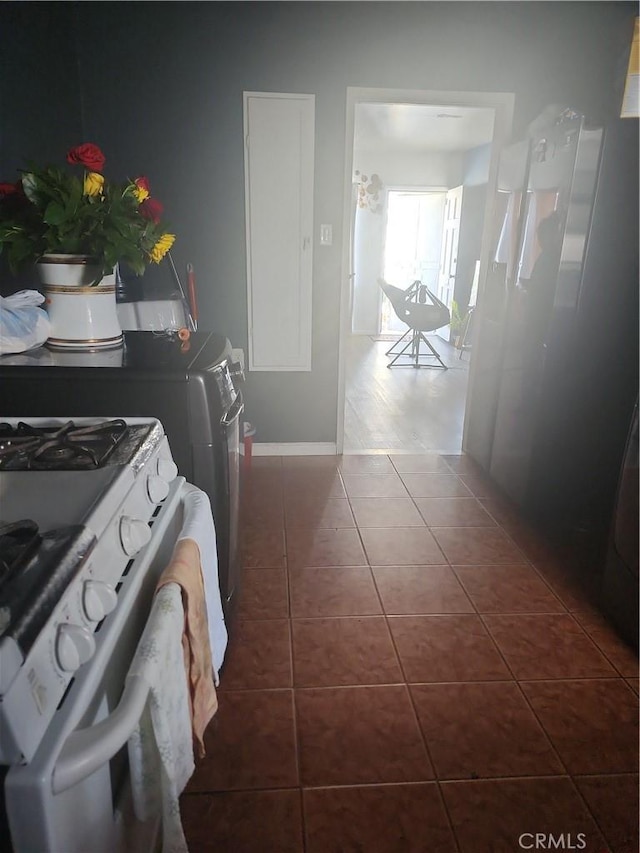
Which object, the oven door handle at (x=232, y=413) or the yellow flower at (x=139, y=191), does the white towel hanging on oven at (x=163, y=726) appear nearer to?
the oven door handle at (x=232, y=413)

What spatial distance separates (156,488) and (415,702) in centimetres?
108

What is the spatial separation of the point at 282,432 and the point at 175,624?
8.71ft

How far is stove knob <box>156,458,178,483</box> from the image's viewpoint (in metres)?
1.03

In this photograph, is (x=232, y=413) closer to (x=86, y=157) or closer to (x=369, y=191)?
(x=86, y=157)

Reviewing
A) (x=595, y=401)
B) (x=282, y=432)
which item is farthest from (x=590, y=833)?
(x=282, y=432)

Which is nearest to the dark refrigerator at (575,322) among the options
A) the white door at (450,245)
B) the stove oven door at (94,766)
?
the stove oven door at (94,766)

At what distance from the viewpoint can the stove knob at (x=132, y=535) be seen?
2.60 ft

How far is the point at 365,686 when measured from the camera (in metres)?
1.66

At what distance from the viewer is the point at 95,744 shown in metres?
0.56

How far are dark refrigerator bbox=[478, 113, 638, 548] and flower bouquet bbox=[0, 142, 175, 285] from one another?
66.7 inches

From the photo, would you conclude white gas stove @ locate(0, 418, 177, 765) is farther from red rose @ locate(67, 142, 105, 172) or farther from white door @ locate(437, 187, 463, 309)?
white door @ locate(437, 187, 463, 309)

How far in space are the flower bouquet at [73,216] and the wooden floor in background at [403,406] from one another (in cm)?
227

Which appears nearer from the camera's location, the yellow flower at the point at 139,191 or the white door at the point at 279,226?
the yellow flower at the point at 139,191

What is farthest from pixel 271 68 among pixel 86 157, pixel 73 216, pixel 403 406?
pixel 403 406
